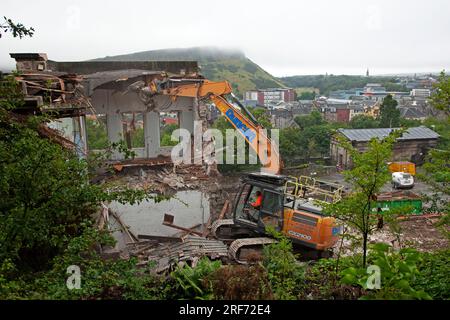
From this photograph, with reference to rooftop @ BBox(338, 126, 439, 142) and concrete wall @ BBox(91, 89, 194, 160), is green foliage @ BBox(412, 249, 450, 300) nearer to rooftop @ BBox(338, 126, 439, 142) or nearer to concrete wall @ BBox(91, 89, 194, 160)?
concrete wall @ BBox(91, 89, 194, 160)

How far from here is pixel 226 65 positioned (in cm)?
13362

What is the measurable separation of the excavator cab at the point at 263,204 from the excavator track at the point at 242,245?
0.24 metres

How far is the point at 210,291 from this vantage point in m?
5.14

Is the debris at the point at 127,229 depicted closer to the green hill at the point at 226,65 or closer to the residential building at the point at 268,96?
the residential building at the point at 268,96

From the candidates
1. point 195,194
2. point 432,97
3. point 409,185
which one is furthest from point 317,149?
point 432,97

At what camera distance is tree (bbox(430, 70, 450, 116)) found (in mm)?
6156

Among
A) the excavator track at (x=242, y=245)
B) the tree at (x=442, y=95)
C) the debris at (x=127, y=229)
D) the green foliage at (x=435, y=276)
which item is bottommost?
the debris at (x=127, y=229)

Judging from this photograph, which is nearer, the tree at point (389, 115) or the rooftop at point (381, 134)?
the rooftop at point (381, 134)

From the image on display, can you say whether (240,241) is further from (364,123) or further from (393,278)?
(364,123)

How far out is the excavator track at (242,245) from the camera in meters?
9.88

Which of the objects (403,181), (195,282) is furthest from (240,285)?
(403,181)

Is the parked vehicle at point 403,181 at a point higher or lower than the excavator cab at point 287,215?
lower

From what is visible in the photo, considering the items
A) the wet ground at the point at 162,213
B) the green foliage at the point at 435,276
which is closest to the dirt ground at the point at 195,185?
the wet ground at the point at 162,213
